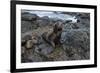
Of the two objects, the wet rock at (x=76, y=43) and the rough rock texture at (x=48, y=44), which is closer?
the rough rock texture at (x=48, y=44)

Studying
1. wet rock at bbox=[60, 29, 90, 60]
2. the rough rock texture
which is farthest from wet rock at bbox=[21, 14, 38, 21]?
wet rock at bbox=[60, 29, 90, 60]

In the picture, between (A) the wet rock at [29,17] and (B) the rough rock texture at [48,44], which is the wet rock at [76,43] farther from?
(A) the wet rock at [29,17]

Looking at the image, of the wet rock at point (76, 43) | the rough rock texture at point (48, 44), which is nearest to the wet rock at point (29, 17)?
the rough rock texture at point (48, 44)

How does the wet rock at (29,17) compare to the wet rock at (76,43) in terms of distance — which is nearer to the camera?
the wet rock at (29,17)

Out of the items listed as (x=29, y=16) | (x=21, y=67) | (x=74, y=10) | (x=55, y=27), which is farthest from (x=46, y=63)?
(x=74, y=10)

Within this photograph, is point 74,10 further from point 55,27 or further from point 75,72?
point 75,72

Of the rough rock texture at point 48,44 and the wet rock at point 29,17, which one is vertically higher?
the wet rock at point 29,17

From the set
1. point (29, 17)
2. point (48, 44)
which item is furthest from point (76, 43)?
point (29, 17)

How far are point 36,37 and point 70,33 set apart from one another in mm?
389

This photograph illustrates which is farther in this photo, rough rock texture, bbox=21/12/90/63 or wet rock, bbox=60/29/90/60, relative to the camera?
wet rock, bbox=60/29/90/60

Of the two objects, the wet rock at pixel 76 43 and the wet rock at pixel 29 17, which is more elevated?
the wet rock at pixel 29 17

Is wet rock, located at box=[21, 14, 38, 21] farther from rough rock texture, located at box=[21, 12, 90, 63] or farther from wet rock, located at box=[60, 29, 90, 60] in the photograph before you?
wet rock, located at box=[60, 29, 90, 60]

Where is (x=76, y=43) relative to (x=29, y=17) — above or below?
below

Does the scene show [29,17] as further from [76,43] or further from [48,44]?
[76,43]
